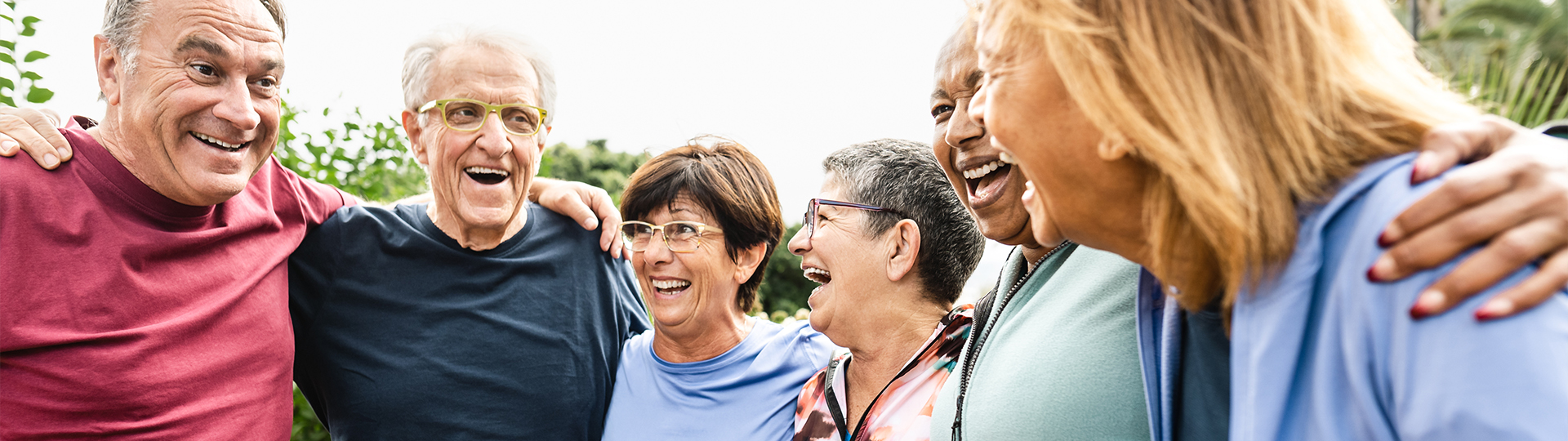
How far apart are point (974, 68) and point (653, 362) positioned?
1636 mm

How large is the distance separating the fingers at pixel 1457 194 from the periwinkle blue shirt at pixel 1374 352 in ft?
0.07

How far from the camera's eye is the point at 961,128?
2.24 metres

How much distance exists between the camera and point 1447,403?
3.03 feet

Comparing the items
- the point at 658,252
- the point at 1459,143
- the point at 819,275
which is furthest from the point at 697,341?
the point at 1459,143

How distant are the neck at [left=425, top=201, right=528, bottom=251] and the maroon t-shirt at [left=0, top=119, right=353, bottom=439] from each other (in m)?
0.61

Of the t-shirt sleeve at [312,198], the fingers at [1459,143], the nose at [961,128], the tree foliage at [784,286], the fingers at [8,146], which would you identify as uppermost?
the fingers at [1459,143]

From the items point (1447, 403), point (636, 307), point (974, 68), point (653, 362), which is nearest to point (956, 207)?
point (974, 68)

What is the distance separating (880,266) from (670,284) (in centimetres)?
86

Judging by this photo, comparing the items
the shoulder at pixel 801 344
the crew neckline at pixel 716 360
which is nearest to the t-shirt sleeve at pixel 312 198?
the crew neckline at pixel 716 360

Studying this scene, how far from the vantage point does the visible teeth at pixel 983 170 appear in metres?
2.22

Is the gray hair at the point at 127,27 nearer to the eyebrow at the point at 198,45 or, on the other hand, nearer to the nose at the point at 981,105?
the eyebrow at the point at 198,45

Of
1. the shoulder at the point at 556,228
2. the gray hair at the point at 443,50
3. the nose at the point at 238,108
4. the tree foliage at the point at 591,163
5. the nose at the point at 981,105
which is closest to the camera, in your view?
the nose at the point at 981,105

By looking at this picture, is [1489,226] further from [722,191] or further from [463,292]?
[463,292]

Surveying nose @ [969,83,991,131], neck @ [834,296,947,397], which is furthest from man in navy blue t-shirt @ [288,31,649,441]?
nose @ [969,83,991,131]
